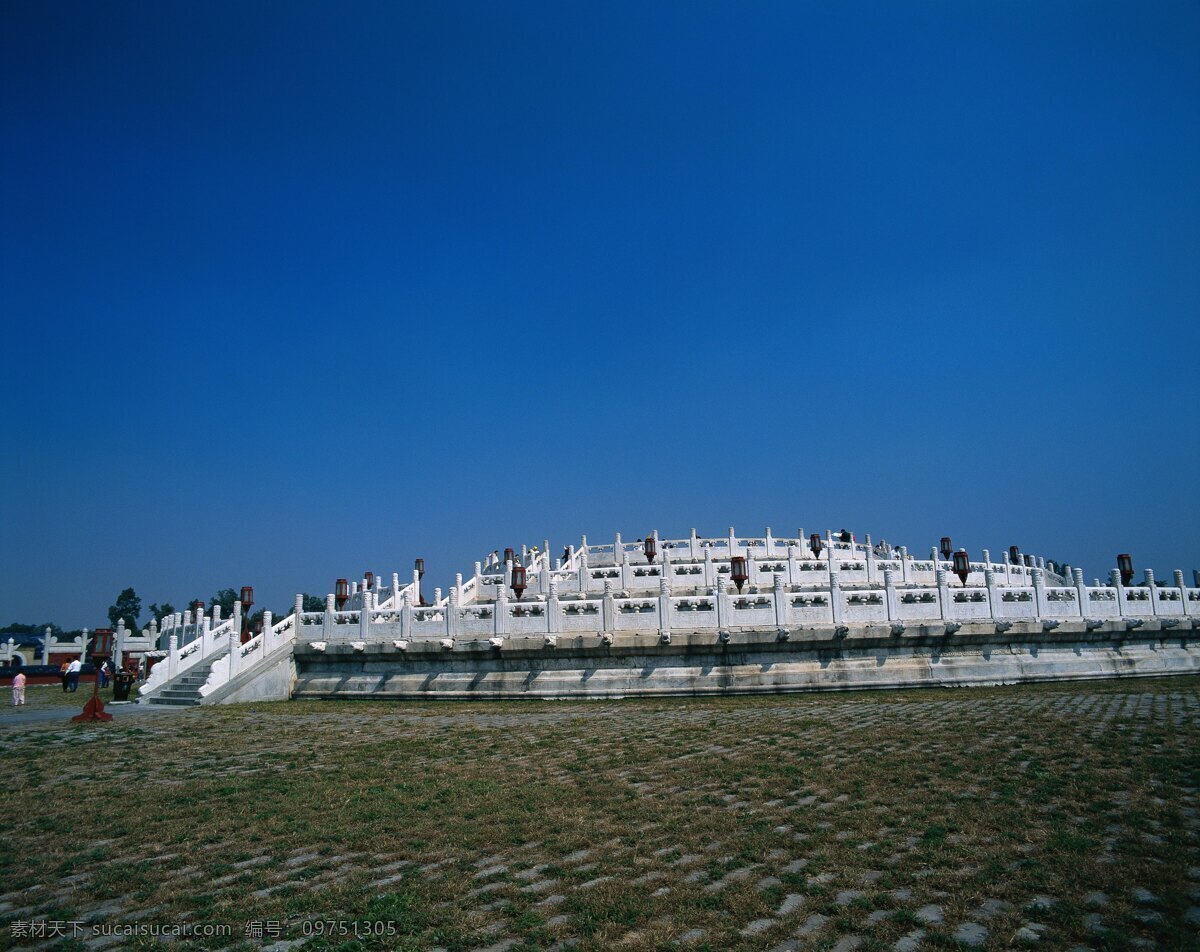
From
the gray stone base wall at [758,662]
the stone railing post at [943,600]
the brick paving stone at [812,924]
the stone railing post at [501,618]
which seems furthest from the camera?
the stone railing post at [501,618]

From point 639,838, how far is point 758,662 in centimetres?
1488

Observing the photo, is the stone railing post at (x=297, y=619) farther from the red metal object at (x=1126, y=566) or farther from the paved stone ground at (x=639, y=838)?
the red metal object at (x=1126, y=566)

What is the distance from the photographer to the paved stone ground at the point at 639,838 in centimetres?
553

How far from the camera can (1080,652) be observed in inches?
936

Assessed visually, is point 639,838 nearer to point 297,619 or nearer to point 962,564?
point 297,619

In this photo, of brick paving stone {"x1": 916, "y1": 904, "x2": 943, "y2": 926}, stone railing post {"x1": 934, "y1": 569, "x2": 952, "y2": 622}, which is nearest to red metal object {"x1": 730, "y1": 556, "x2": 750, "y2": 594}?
stone railing post {"x1": 934, "y1": 569, "x2": 952, "y2": 622}

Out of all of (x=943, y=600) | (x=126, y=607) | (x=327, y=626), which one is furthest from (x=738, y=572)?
(x=126, y=607)

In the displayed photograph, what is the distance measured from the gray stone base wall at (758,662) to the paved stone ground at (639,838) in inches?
278

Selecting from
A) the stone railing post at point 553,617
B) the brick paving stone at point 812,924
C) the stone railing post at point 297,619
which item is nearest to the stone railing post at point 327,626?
the stone railing post at point 297,619

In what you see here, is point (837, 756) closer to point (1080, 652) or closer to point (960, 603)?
point (960, 603)

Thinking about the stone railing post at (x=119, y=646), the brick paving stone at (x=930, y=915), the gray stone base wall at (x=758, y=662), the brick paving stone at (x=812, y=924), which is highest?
the stone railing post at (x=119, y=646)

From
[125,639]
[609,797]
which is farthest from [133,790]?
Answer: [125,639]

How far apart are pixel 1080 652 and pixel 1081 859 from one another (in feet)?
67.1

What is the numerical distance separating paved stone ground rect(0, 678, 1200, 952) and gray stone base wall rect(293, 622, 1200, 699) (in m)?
7.06
